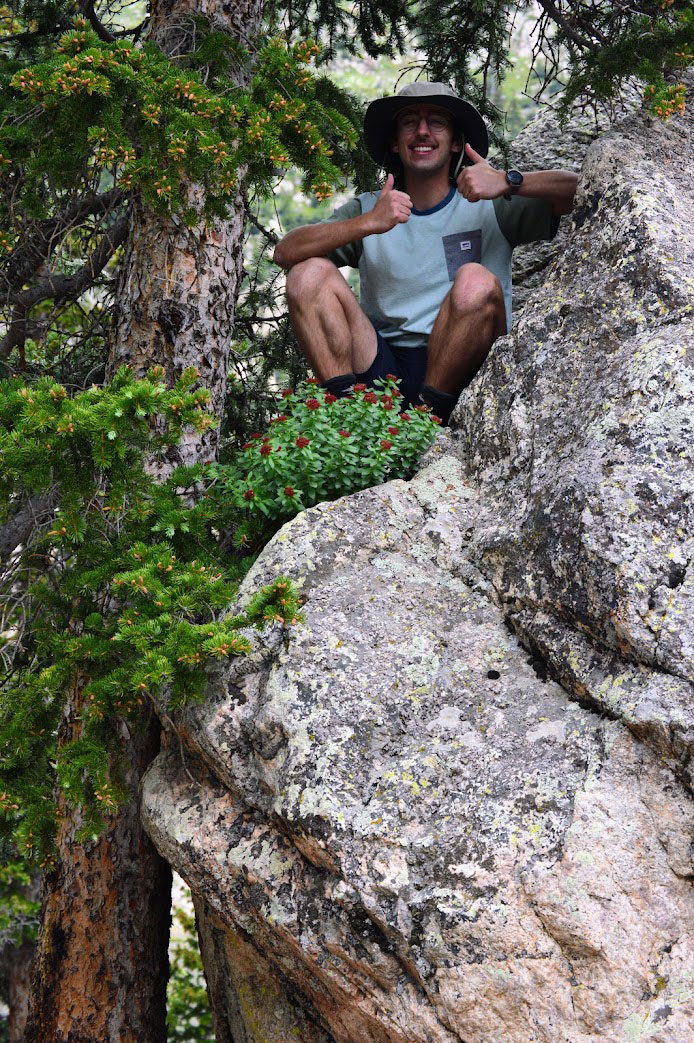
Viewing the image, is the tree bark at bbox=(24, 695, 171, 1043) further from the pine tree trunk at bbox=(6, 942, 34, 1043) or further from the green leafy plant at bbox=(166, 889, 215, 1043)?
the pine tree trunk at bbox=(6, 942, 34, 1043)

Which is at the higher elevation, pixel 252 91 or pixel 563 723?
pixel 252 91

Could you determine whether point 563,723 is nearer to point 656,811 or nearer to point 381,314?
point 656,811

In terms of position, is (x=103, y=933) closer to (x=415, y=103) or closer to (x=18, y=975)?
(x=415, y=103)

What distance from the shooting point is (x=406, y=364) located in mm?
5145

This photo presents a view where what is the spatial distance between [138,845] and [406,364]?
2.75 meters

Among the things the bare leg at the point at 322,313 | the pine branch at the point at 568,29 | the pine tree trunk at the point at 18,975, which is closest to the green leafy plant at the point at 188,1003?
the pine tree trunk at the point at 18,975

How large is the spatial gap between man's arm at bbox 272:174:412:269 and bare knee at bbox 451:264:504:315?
0.40m

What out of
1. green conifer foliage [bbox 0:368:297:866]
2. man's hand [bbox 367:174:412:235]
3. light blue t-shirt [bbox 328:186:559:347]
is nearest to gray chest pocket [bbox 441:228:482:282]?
light blue t-shirt [bbox 328:186:559:347]

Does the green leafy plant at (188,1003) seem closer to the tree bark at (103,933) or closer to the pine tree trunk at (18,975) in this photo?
the pine tree trunk at (18,975)

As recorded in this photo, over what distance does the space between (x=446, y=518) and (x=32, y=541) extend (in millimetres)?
2050

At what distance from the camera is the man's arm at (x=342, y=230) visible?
15.1 ft

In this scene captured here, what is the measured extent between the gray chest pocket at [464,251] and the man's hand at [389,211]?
58 centimetres

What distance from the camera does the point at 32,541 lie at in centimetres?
468

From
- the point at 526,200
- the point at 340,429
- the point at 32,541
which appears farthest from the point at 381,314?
the point at 32,541
